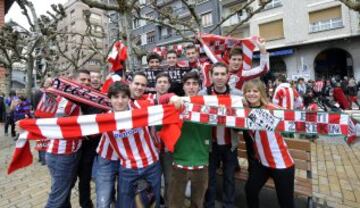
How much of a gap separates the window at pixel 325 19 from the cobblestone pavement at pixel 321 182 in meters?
18.1

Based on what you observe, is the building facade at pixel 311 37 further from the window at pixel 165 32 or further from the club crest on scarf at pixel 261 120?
the club crest on scarf at pixel 261 120

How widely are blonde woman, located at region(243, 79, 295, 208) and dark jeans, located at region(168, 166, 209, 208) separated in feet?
1.87

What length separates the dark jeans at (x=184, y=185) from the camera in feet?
10.8

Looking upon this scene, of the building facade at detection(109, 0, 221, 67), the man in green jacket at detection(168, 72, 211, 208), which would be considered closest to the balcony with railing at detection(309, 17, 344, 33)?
the building facade at detection(109, 0, 221, 67)

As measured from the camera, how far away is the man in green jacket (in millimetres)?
3286

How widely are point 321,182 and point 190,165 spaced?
3.04 metres

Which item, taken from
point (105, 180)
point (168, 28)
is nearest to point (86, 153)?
point (105, 180)

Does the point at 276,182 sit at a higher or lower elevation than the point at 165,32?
lower

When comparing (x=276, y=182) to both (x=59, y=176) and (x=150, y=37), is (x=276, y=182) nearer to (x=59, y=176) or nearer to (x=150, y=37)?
(x=59, y=176)

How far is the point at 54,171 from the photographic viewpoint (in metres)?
3.58

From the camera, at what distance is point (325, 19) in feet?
75.8

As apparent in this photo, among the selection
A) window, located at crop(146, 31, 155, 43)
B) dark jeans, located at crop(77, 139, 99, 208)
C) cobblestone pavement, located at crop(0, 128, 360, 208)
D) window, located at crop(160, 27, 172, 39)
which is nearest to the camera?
dark jeans, located at crop(77, 139, 99, 208)

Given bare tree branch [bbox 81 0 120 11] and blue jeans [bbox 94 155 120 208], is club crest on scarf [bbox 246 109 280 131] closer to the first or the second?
blue jeans [bbox 94 155 120 208]

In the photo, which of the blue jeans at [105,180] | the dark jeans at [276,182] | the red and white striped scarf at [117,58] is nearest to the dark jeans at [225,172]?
the dark jeans at [276,182]
